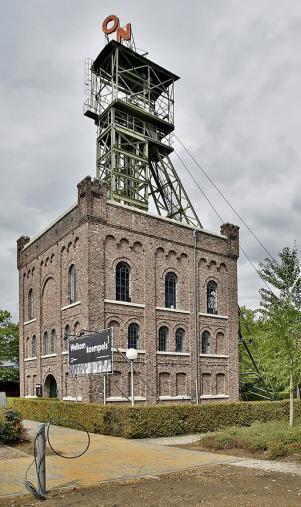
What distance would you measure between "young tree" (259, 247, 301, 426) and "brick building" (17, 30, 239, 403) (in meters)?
10.0

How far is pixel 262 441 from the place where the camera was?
1534 centimetres

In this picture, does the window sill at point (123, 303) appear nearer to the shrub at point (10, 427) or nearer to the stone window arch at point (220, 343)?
the stone window arch at point (220, 343)

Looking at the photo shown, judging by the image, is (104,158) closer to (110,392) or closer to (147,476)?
(110,392)

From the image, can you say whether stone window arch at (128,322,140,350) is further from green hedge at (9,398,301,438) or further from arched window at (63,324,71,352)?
green hedge at (9,398,301,438)

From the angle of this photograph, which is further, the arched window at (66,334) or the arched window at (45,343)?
the arched window at (45,343)

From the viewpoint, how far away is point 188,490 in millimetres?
10016

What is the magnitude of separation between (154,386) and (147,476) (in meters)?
17.9

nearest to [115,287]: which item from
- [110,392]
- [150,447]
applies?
[110,392]

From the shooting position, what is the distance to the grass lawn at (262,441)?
14.7 meters

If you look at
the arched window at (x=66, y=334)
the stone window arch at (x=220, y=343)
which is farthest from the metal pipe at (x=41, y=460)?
the stone window arch at (x=220, y=343)

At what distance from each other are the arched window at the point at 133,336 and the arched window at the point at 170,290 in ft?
9.63

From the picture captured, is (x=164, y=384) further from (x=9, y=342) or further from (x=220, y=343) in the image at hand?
(x=9, y=342)

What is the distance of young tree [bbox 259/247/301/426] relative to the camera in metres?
19.7

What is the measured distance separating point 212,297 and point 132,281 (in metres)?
7.13
